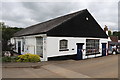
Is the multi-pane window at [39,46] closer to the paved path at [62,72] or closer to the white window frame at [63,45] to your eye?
the white window frame at [63,45]

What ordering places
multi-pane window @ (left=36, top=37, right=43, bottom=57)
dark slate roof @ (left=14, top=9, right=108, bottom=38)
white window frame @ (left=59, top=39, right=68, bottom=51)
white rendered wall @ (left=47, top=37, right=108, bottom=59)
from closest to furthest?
1. white rendered wall @ (left=47, top=37, right=108, bottom=59)
2. dark slate roof @ (left=14, top=9, right=108, bottom=38)
3. white window frame @ (left=59, top=39, right=68, bottom=51)
4. multi-pane window @ (left=36, top=37, right=43, bottom=57)

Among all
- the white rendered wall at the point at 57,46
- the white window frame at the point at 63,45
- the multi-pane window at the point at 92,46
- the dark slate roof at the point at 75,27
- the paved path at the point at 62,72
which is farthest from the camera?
the multi-pane window at the point at 92,46

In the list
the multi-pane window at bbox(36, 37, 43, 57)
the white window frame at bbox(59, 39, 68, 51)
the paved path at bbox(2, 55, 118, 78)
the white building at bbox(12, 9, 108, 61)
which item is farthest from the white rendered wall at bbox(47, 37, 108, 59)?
the paved path at bbox(2, 55, 118, 78)

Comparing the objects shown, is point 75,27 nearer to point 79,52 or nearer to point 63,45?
point 63,45

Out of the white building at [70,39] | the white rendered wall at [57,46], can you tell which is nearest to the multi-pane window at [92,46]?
the white building at [70,39]

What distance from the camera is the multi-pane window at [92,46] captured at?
1696 cm

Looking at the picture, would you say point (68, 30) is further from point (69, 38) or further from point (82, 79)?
point (82, 79)

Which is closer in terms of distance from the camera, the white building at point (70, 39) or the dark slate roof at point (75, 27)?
the white building at point (70, 39)

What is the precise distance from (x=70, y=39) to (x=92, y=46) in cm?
455

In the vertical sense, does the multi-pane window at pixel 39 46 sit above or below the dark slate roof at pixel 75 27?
below

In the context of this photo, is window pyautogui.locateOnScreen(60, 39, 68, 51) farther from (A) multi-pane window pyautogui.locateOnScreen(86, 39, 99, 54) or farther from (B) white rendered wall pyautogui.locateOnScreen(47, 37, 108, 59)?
(A) multi-pane window pyautogui.locateOnScreen(86, 39, 99, 54)

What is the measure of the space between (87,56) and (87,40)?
221 cm

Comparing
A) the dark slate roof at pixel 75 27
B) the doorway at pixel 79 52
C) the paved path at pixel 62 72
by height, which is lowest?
the paved path at pixel 62 72

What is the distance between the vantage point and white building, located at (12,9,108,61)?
13.4m
